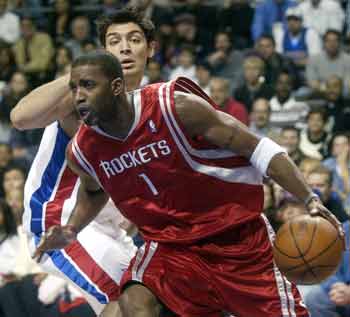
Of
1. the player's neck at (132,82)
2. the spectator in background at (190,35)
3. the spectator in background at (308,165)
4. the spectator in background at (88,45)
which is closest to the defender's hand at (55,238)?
the player's neck at (132,82)

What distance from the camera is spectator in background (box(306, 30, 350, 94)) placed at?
11.4 m

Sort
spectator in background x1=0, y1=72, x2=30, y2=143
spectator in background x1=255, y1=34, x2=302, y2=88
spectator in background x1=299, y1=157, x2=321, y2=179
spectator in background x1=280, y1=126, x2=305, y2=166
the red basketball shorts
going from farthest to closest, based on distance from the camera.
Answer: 1. spectator in background x1=255, y1=34, x2=302, y2=88
2. spectator in background x1=0, y1=72, x2=30, y2=143
3. spectator in background x1=280, y1=126, x2=305, y2=166
4. spectator in background x1=299, y1=157, x2=321, y2=179
5. the red basketball shorts

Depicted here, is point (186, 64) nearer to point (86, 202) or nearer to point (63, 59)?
point (63, 59)

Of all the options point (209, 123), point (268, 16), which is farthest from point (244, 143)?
point (268, 16)

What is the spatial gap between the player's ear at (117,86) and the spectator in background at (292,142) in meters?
5.14

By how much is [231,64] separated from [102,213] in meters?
7.09

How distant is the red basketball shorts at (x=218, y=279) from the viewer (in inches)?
167

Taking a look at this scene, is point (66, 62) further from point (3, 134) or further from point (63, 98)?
point (63, 98)

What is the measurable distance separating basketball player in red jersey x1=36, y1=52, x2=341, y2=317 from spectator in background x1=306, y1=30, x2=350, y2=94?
284 inches

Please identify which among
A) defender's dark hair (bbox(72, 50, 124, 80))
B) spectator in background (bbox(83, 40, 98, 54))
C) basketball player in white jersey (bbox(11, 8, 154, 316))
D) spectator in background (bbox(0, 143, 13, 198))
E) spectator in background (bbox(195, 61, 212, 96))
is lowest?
spectator in background (bbox(0, 143, 13, 198))

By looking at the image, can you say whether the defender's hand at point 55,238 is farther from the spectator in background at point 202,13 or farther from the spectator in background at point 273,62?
the spectator in background at point 202,13

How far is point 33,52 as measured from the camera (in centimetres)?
1255

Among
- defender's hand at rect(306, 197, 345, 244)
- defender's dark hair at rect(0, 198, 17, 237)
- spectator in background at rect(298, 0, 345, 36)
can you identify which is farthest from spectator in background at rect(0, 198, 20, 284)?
spectator in background at rect(298, 0, 345, 36)

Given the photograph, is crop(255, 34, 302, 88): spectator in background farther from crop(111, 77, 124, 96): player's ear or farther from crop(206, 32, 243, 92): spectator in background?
crop(111, 77, 124, 96): player's ear
